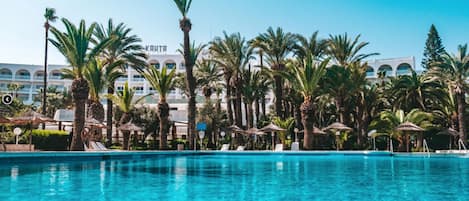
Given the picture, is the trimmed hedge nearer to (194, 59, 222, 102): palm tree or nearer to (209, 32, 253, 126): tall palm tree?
(209, 32, 253, 126): tall palm tree

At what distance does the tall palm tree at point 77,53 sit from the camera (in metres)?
25.2

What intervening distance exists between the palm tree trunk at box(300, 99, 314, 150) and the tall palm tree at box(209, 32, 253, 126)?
7414 millimetres

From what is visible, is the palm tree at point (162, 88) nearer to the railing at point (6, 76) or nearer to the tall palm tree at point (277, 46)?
the tall palm tree at point (277, 46)

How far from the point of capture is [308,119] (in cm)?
3103

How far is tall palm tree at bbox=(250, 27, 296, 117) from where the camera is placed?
34875 mm

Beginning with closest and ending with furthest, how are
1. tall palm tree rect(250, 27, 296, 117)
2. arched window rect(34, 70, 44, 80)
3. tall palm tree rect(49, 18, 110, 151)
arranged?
tall palm tree rect(49, 18, 110, 151) < tall palm tree rect(250, 27, 296, 117) < arched window rect(34, 70, 44, 80)

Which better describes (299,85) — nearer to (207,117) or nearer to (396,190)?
(207,117)

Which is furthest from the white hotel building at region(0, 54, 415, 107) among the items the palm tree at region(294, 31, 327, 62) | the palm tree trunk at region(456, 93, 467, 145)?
the palm tree trunk at region(456, 93, 467, 145)

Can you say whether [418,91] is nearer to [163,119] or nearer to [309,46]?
[309,46]

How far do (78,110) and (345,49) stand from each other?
2191cm

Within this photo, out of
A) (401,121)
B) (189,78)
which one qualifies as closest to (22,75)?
(189,78)

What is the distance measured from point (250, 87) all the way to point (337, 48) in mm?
8887

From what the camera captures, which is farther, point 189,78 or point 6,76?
point 6,76

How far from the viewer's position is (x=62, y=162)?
19.4m
